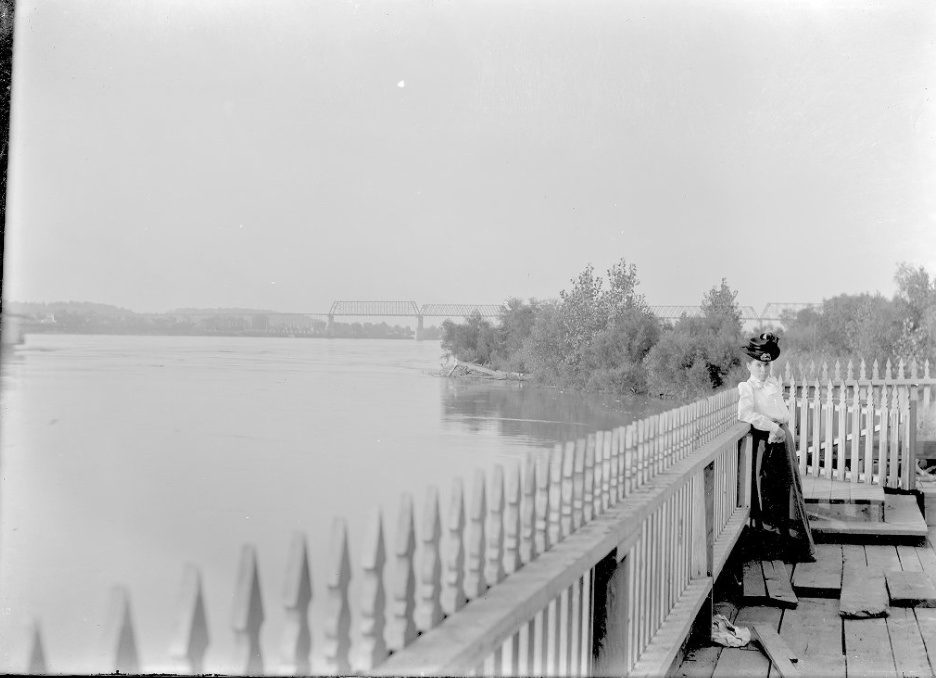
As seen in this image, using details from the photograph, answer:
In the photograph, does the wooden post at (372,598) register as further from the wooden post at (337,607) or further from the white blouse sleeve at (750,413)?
the white blouse sleeve at (750,413)

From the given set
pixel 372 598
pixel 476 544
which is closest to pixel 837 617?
pixel 476 544

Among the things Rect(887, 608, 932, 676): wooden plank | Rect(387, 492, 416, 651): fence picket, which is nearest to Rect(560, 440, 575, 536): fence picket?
Rect(387, 492, 416, 651): fence picket

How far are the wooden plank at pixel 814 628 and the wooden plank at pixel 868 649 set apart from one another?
6 cm

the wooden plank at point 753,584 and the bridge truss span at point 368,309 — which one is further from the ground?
the bridge truss span at point 368,309

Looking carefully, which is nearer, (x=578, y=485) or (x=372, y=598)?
(x=372, y=598)

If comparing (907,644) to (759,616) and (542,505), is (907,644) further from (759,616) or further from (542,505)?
(542,505)

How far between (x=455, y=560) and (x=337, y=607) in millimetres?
514

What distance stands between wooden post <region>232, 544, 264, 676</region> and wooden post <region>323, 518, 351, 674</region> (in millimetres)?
160

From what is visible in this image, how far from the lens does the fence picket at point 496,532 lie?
7.44ft

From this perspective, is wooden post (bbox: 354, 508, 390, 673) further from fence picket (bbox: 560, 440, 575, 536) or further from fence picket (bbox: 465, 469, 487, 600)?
fence picket (bbox: 560, 440, 575, 536)

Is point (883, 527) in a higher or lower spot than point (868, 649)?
higher

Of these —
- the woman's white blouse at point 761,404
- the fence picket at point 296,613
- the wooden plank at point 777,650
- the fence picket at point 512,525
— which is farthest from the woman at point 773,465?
the fence picket at point 296,613

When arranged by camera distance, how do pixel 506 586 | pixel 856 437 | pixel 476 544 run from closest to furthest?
pixel 476 544 < pixel 506 586 < pixel 856 437

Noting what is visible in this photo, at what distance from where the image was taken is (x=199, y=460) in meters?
31.8
